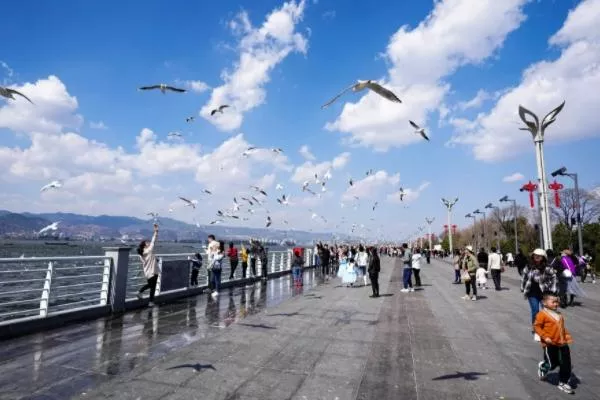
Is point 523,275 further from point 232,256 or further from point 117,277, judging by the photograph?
point 232,256

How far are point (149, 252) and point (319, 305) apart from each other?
499 centimetres

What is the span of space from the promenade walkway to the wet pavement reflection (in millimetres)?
19

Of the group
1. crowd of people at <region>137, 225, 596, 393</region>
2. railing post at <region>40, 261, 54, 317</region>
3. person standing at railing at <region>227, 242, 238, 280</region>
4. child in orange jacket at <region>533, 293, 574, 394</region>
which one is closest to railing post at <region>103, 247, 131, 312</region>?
crowd of people at <region>137, 225, 596, 393</region>

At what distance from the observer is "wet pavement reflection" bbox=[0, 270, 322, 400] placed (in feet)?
15.3

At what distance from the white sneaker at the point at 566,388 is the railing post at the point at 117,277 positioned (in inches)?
355

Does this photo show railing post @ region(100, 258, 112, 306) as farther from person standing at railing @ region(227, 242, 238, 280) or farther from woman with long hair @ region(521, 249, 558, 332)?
woman with long hair @ region(521, 249, 558, 332)

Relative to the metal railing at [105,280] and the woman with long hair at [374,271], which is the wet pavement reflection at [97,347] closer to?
the metal railing at [105,280]

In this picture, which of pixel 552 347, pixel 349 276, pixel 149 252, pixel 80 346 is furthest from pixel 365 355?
pixel 349 276

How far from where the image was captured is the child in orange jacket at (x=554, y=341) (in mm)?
4961

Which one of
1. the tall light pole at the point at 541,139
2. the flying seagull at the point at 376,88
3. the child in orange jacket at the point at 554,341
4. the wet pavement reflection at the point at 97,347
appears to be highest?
the tall light pole at the point at 541,139

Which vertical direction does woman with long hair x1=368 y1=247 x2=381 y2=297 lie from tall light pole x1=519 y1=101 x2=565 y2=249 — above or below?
below

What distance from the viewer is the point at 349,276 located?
16984 millimetres

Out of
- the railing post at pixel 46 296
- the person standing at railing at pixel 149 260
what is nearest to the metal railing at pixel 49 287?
the railing post at pixel 46 296

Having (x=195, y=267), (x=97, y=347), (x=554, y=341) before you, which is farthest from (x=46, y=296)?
(x=554, y=341)
